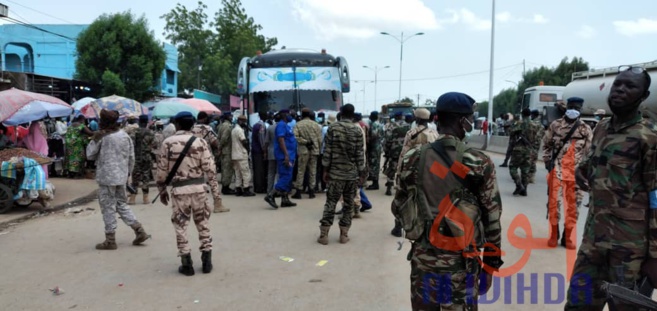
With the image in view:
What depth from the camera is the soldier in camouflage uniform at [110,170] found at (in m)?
5.87

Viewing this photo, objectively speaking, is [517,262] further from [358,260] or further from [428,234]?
[428,234]

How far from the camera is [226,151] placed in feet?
33.8

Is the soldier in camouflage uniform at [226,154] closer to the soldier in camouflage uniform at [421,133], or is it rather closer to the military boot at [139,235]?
the military boot at [139,235]

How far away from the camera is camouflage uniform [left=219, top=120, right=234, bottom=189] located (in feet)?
33.6

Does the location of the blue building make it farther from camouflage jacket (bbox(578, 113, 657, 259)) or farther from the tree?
Result: camouflage jacket (bbox(578, 113, 657, 259))

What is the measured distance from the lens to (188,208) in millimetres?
4973

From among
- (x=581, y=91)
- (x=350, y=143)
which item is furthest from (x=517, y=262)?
(x=581, y=91)

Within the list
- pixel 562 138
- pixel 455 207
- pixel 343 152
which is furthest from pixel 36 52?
pixel 455 207

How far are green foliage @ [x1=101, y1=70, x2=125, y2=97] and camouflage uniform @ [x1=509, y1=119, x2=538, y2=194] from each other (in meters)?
20.6

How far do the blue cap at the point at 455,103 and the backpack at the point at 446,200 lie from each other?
0.56 ft

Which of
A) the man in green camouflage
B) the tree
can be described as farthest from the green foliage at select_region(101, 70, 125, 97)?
the man in green camouflage

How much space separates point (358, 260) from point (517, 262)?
176 cm

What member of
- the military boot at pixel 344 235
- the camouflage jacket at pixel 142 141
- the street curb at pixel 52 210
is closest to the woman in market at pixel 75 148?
the street curb at pixel 52 210

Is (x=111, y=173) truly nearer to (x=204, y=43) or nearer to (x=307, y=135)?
(x=307, y=135)
